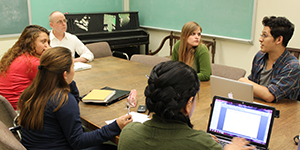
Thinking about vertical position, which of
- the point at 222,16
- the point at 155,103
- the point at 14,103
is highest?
the point at 222,16

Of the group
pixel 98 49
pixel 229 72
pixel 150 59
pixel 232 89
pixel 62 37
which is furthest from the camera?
pixel 98 49

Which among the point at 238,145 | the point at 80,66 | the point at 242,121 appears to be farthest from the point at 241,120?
the point at 80,66

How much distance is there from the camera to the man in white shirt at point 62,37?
3561 millimetres

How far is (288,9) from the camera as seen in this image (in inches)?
141

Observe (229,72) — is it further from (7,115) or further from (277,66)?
(7,115)

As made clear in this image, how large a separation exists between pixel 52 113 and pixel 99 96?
2.08 feet

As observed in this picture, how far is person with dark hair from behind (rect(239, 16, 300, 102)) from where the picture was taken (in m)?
2.12

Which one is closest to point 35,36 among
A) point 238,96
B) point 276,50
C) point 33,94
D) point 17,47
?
point 17,47

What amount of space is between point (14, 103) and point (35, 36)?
603mm

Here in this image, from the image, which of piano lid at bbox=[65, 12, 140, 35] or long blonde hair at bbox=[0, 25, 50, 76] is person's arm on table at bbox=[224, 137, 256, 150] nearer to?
long blonde hair at bbox=[0, 25, 50, 76]

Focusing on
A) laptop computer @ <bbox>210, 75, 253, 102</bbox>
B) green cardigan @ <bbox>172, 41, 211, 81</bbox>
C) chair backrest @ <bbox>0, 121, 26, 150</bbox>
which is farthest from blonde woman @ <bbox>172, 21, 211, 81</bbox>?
chair backrest @ <bbox>0, 121, 26, 150</bbox>

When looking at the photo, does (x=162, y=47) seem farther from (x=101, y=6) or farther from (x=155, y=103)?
(x=155, y=103)

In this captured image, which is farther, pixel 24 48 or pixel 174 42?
pixel 174 42

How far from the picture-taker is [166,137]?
3.50 ft
